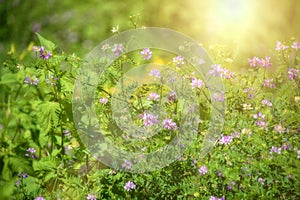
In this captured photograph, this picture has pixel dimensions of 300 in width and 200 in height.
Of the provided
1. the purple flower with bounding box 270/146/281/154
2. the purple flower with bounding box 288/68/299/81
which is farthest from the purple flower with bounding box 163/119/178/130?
the purple flower with bounding box 288/68/299/81

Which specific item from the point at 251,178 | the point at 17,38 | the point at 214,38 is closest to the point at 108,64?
the point at 251,178

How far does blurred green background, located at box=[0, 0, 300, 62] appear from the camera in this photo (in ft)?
16.9

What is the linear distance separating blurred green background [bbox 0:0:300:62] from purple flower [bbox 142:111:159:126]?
7.23ft

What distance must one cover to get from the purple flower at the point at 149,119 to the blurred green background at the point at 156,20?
86.7 inches

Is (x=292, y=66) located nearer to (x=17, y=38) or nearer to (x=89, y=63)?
(x=89, y=63)

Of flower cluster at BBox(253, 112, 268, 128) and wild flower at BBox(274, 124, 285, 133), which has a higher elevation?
flower cluster at BBox(253, 112, 268, 128)

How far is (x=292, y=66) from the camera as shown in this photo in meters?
3.22

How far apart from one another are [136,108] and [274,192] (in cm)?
97

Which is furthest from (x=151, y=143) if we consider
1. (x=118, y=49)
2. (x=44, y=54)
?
(x=44, y=54)

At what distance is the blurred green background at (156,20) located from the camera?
5.15 meters

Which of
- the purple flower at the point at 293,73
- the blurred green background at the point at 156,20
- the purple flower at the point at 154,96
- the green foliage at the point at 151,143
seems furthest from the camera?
the blurred green background at the point at 156,20

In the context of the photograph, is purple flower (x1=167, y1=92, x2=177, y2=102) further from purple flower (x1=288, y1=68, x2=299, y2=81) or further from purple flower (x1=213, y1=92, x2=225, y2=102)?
purple flower (x1=288, y1=68, x2=299, y2=81)

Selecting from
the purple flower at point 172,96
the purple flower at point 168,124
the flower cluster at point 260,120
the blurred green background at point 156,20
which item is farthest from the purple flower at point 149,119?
the blurred green background at point 156,20

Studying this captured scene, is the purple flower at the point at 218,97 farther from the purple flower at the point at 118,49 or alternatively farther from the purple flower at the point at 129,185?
the purple flower at the point at 129,185
